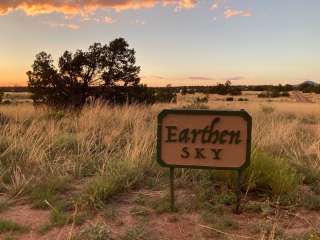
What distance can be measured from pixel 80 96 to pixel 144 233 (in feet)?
45.8

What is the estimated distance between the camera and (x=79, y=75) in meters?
18.6

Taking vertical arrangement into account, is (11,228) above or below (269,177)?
below

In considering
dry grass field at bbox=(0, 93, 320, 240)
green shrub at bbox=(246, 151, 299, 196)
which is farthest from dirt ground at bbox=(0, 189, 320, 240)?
green shrub at bbox=(246, 151, 299, 196)

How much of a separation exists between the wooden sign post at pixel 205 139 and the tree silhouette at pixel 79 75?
13.1 metres

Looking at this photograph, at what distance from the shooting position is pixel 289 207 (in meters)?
5.52

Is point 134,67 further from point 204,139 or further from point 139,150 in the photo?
point 204,139

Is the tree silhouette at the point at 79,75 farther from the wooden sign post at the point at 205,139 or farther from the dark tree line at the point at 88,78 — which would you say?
the wooden sign post at the point at 205,139

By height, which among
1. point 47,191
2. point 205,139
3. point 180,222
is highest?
point 205,139

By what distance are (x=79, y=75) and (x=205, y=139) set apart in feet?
45.4

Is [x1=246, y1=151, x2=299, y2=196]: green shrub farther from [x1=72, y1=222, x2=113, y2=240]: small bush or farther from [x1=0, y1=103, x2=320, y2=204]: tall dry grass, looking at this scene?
[x1=72, y1=222, x2=113, y2=240]: small bush

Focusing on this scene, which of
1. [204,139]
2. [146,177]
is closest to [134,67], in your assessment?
[146,177]

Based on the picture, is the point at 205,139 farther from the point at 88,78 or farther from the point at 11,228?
the point at 88,78

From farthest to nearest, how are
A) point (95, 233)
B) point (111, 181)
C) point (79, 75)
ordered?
point (79, 75)
point (111, 181)
point (95, 233)

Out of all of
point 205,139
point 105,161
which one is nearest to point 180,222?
point 205,139
